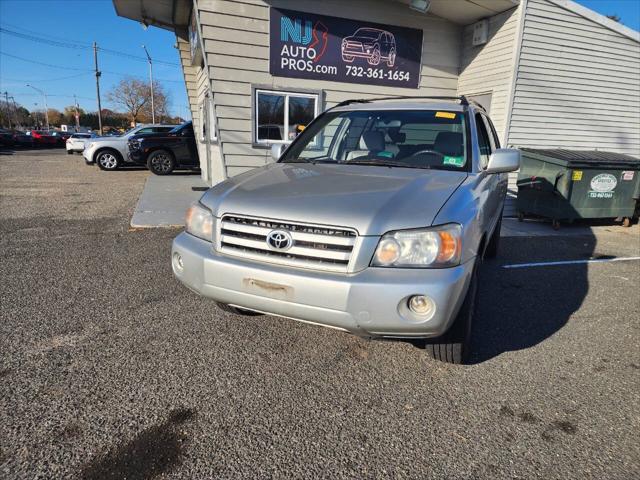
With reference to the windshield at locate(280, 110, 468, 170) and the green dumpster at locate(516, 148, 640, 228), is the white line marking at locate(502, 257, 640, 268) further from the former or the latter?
the windshield at locate(280, 110, 468, 170)

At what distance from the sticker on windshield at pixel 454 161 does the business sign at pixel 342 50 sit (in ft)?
18.2

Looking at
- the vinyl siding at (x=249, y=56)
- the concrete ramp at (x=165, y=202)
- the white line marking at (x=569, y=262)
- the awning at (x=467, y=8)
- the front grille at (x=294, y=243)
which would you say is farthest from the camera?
the awning at (x=467, y=8)

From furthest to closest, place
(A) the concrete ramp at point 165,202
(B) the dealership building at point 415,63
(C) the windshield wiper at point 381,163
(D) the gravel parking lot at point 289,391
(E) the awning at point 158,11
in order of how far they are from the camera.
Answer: (E) the awning at point 158,11, (B) the dealership building at point 415,63, (A) the concrete ramp at point 165,202, (C) the windshield wiper at point 381,163, (D) the gravel parking lot at point 289,391

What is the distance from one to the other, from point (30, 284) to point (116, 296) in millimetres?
962

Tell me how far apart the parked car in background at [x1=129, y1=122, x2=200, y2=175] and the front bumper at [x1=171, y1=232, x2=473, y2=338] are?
12497 mm

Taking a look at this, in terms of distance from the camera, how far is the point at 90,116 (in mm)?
83250

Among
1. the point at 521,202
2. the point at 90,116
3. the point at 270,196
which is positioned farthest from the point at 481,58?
the point at 90,116

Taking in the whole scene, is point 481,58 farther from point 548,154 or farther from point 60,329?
point 60,329

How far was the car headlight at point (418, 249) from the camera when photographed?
7.25ft

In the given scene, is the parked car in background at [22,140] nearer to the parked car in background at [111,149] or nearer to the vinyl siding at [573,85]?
the parked car in background at [111,149]

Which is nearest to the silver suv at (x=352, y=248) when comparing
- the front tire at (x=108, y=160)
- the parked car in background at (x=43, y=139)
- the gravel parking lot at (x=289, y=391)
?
the gravel parking lot at (x=289, y=391)

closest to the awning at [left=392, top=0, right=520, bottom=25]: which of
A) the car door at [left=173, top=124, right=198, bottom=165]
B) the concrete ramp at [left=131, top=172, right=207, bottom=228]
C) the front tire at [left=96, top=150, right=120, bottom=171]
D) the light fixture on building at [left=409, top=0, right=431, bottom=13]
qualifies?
the light fixture on building at [left=409, top=0, right=431, bottom=13]

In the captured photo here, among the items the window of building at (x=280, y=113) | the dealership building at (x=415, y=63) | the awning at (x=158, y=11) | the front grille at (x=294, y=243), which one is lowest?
the front grille at (x=294, y=243)

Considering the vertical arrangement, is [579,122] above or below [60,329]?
above
